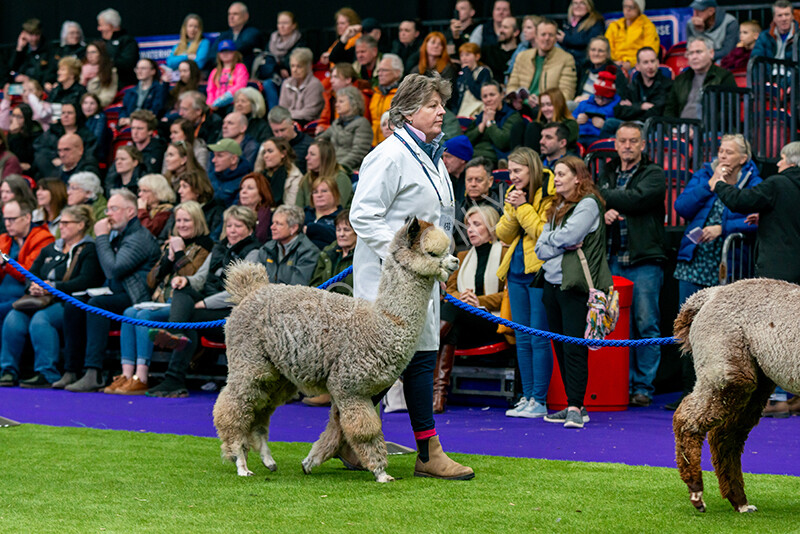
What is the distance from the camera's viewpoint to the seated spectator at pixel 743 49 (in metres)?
12.4

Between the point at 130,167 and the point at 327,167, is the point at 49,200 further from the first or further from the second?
the point at 327,167

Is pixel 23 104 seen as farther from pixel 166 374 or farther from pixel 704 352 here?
pixel 704 352

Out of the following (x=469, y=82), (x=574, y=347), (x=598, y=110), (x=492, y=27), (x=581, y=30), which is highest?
(x=492, y=27)

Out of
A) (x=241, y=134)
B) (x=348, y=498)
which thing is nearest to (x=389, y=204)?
(x=348, y=498)

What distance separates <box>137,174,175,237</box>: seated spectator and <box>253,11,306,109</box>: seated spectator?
290cm

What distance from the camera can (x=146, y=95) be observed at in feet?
51.9

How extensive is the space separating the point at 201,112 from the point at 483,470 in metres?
9.61

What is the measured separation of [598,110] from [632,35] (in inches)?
62.0

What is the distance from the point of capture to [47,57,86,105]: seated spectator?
16375 millimetres

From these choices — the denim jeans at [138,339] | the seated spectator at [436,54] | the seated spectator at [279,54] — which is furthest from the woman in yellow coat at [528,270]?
the seated spectator at [279,54]

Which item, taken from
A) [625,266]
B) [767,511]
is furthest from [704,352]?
[625,266]

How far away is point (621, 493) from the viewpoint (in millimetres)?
5570

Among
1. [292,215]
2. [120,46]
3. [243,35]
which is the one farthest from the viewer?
[120,46]

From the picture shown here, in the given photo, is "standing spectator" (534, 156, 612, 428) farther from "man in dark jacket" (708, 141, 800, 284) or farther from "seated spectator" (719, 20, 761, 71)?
"seated spectator" (719, 20, 761, 71)
